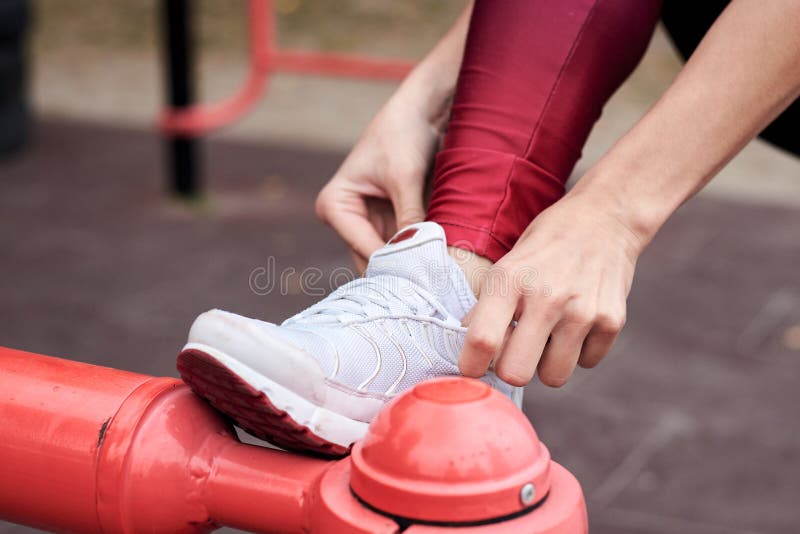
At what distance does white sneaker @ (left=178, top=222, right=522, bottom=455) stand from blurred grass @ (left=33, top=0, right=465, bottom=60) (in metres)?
4.12

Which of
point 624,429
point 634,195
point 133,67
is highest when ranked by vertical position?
point 634,195

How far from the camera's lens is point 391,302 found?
87cm

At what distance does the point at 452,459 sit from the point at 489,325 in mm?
183

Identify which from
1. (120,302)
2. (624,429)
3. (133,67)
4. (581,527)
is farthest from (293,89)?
(581,527)

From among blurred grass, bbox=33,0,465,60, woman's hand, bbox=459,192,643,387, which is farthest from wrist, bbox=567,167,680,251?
blurred grass, bbox=33,0,465,60

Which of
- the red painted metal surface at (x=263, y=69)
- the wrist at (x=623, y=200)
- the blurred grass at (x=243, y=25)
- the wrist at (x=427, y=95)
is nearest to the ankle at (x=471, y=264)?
the wrist at (x=623, y=200)

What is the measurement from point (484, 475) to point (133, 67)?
4.57m

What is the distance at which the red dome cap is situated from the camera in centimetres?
58

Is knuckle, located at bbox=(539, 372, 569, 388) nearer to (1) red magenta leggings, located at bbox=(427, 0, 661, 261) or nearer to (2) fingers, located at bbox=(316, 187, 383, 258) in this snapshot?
(1) red magenta leggings, located at bbox=(427, 0, 661, 261)

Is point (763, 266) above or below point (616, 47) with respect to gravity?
below

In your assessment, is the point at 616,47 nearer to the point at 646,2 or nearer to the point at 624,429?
the point at 646,2

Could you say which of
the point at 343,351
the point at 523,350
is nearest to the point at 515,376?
the point at 523,350

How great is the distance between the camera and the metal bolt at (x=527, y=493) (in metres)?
0.59

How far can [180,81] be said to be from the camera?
3.18 metres
